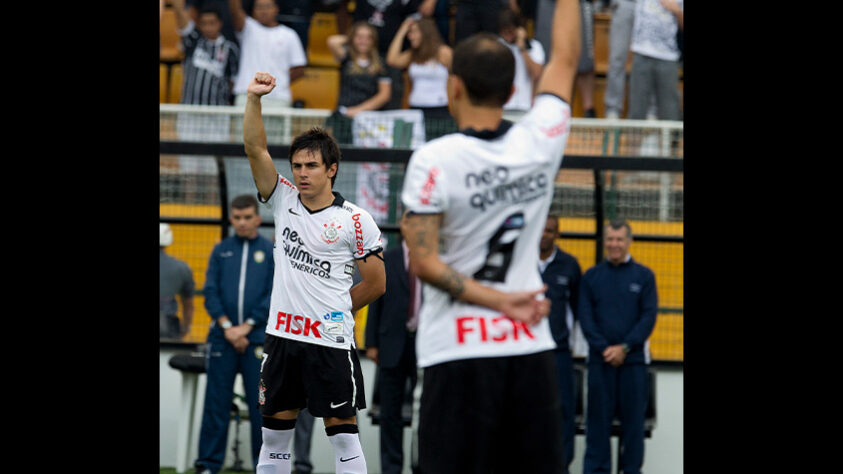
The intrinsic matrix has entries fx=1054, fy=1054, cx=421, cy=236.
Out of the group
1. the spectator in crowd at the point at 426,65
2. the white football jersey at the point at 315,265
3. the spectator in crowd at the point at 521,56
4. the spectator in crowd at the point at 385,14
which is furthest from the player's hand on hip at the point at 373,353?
the spectator in crowd at the point at 385,14

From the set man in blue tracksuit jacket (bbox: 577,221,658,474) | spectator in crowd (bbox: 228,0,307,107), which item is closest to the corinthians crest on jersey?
man in blue tracksuit jacket (bbox: 577,221,658,474)

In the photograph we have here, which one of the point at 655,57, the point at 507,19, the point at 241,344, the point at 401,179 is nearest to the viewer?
the point at 241,344

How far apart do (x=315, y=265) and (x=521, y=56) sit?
6275 mm

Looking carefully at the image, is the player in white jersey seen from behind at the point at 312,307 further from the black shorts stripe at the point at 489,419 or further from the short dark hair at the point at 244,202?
the short dark hair at the point at 244,202

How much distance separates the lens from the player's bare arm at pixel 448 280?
4.21 metres

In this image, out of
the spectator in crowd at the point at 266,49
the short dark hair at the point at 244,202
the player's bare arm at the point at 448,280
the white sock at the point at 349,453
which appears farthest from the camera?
the spectator in crowd at the point at 266,49

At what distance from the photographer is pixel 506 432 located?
434 centimetres

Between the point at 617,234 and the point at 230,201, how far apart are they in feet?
12.0

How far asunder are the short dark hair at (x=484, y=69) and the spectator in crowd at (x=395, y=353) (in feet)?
16.2

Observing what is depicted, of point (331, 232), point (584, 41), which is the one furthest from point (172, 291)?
point (584, 41)

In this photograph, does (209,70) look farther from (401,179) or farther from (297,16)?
(401,179)

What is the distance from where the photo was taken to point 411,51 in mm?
12141
